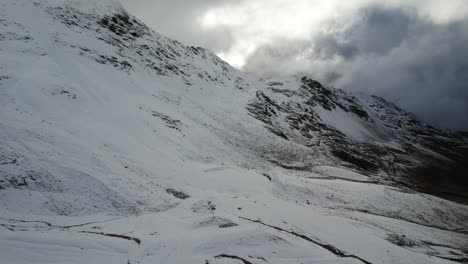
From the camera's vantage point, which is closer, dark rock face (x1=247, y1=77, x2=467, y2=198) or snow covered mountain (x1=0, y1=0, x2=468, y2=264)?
snow covered mountain (x1=0, y1=0, x2=468, y2=264)

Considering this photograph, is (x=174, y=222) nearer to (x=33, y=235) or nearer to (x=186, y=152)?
(x=33, y=235)

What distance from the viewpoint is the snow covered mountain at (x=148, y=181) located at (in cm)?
1692

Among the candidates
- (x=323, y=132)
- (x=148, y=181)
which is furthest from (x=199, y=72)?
(x=148, y=181)

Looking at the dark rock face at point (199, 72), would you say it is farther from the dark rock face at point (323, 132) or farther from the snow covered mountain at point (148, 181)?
the snow covered mountain at point (148, 181)

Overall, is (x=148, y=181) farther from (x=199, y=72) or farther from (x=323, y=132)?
(x=323, y=132)

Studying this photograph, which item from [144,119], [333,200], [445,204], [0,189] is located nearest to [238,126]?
[144,119]

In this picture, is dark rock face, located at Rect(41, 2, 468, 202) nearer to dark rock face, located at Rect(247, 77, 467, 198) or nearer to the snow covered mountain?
dark rock face, located at Rect(247, 77, 467, 198)

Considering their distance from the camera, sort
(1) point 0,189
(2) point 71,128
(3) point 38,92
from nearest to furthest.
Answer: (1) point 0,189, (2) point 71,128, (3) point 38,92

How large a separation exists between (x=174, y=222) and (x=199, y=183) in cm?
1047

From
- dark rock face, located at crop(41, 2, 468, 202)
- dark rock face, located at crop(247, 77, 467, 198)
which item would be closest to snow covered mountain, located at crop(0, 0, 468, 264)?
dark rock face, located at crop(41, 2, 468, 202)

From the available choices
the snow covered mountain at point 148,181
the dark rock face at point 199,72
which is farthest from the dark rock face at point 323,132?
the snow covered mountain at point 148,181

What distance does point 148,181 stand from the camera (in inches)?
1065

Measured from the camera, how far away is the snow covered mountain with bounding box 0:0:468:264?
16.9 m

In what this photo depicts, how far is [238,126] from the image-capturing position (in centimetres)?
6397
